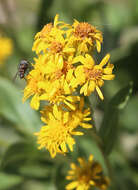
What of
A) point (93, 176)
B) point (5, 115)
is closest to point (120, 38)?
point (5, 115)

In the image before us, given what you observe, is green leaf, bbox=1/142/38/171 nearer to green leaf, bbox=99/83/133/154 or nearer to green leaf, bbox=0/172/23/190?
green leaf, bbox=0/172/23/190

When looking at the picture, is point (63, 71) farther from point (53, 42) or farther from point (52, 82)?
point (53, 42)

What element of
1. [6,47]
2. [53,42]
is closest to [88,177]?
[53,42]

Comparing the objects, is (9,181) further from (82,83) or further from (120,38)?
(120,38)

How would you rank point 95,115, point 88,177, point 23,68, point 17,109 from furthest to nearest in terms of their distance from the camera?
point 95,115
point 17,109
point 88,177
point 23,68

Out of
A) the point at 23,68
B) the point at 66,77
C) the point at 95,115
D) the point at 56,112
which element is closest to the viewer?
the point at 66,77

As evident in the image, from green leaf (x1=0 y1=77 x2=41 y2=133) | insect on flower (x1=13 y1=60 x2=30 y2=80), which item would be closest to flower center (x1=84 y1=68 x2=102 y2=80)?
insect on flower (x1=13 y1=60 x2=30 y2=80)

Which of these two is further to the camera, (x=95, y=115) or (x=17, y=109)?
(x=95, y=115)

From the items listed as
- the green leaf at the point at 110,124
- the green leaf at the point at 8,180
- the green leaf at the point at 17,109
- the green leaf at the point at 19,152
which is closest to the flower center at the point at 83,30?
the green leaf at the point at 110,124
